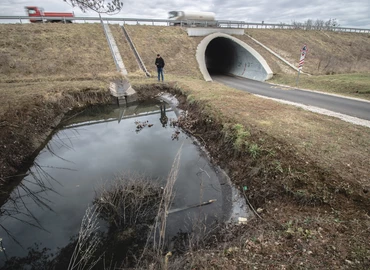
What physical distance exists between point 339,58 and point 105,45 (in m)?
31.4

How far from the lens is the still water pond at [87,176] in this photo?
5141 millimetres

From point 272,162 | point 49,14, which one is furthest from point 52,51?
point 272,162

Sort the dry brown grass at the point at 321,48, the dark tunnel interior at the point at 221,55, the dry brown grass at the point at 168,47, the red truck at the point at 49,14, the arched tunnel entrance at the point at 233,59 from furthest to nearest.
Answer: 1. the dark tunnel interior at the point at 221,55
2. the dry brown grass at the point at 321,48
3. the red truck at the point at 49,14
4. the arched tunnel entrance at the point at 233,59
5. the dry brown grass at the point at 168,47

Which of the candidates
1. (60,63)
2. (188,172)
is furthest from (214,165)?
(60,63)

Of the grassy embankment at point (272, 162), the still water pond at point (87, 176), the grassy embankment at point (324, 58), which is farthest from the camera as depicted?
the grassy embankment at point (324, 58)

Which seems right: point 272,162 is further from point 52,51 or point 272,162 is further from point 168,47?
point 168,47

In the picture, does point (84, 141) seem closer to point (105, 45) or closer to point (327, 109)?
point (327, 109)

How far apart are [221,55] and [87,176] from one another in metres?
28.7

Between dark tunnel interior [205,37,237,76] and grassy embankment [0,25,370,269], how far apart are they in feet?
50.4

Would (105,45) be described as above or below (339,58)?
above

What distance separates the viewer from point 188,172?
24.2 ft

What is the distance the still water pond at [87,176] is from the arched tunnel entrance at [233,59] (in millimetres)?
13022

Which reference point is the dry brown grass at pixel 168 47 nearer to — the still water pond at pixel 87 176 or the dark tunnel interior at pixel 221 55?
the dark tunnel interior at pixel 221 55

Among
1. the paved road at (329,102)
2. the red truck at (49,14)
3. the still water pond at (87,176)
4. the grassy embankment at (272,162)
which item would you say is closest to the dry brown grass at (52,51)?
the grassy embankment at (272,162)
